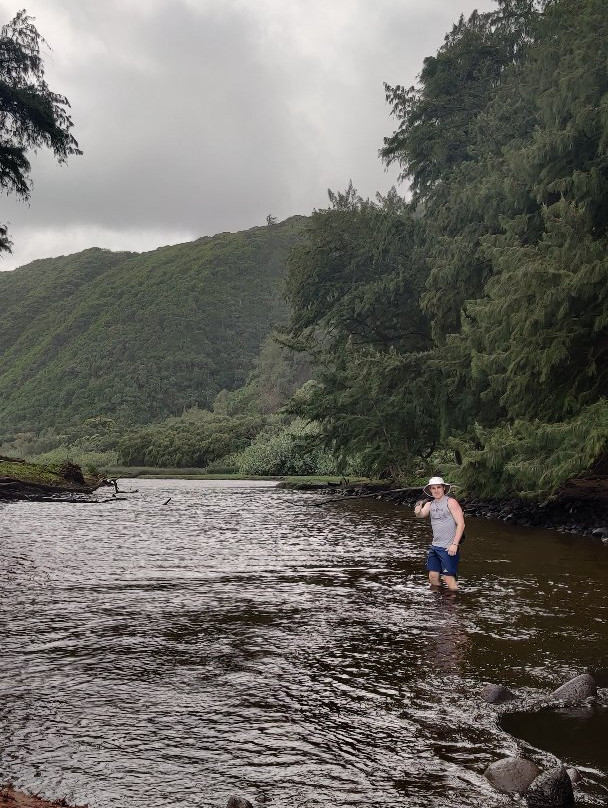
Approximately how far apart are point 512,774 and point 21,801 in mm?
2950

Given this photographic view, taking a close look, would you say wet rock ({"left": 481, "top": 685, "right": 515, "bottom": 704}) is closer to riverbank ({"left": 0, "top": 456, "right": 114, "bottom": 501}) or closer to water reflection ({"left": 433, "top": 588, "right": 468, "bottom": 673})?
water reflection ({"left": 433, "top": 588, "right": 468, "bottom": 673})

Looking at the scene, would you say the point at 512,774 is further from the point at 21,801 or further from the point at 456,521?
the point at 456,521

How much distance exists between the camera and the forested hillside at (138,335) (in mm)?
131375

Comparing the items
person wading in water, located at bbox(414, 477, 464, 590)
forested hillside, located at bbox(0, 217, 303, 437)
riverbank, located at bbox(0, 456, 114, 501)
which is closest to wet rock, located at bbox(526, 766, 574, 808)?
person wading in water, located at bbox(414, 477, 464, 590)

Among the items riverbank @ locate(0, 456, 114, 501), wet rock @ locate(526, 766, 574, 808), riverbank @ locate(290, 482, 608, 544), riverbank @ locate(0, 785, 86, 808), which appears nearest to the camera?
riverbank @ locate(0, 785, 86, 808)

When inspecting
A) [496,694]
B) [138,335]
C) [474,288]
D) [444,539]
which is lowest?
[496,694]

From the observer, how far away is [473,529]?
70.0ft

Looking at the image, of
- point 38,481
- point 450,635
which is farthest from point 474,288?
point 450,635

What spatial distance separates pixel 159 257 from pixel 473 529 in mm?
187537

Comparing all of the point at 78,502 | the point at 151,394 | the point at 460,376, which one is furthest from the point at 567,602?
the point at 151,394

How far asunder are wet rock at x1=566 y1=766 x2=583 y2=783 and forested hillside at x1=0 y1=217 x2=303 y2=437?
109 m

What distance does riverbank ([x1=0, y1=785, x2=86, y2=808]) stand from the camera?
402cm

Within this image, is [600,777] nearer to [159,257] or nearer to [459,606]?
[459,606]

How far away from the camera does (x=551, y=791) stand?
177 inches
